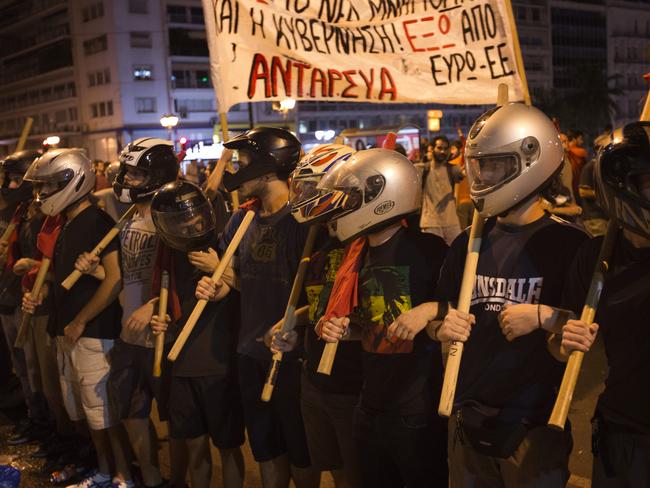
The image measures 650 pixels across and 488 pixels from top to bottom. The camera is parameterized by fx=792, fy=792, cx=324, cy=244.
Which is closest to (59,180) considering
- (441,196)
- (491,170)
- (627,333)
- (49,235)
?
(49,235)

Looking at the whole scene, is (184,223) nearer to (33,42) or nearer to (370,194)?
(370,194)

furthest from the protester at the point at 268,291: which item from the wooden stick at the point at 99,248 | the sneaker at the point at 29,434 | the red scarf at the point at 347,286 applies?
the sneaker at the point at 29,434

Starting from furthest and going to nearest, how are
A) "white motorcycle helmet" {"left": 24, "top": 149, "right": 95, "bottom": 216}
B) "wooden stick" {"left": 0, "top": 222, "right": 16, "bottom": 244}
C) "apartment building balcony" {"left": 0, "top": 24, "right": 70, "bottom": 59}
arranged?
"apartment building balcony" {"left": 0, "top": 24, "right": 70, "bottom": 59}
"wooden stick" {"left": 0, "top": 222, "right": 16, "bottom": 244}
"white motorcycle helmet" {"left": 24, "top": 149, "right": 95, "bottom": 216}

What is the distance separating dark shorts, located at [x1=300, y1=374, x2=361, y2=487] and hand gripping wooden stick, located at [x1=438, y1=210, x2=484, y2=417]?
78 centimetres

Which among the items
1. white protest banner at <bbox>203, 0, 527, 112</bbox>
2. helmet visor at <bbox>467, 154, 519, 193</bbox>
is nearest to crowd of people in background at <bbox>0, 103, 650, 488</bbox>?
helmet visor at <bbox>467, 154, 519, 193</bbox>

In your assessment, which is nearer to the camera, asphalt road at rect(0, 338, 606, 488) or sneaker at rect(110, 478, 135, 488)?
asphalt road at rect(0, 338, 606, 488)

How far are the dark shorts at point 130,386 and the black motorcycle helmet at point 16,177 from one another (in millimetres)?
2301

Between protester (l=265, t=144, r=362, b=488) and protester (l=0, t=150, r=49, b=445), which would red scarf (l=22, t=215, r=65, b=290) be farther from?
protester (l=265, t=144, r=362, b=488)

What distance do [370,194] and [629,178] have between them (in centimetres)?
122

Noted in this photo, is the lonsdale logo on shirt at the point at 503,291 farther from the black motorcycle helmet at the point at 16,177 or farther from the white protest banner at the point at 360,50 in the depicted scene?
the black motorcycle helmet at the point at 16,177

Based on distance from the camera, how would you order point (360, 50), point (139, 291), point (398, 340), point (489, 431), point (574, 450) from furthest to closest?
point (574, 450), point (139, 291), point (360, 50), point (398, 340), point (489, 431)

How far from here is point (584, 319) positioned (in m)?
2.92

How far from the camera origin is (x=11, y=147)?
81562 millimetres

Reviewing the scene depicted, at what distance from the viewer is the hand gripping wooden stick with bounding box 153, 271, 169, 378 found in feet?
15.5
